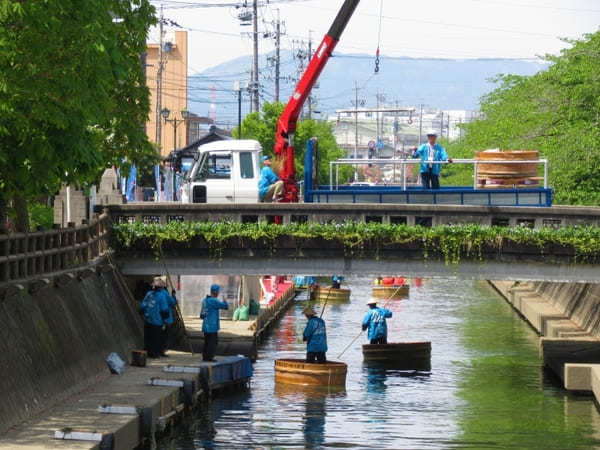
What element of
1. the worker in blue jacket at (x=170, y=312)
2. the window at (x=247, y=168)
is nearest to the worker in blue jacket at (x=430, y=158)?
the window at (x=247, y=168)

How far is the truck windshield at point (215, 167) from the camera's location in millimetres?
43625

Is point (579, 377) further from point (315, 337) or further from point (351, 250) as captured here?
point (315, 337)

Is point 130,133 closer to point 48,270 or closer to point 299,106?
point 48,270

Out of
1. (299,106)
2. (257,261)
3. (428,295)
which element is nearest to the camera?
(257,261)

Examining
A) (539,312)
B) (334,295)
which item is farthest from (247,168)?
(334,295)

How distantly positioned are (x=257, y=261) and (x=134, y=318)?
13.0ft

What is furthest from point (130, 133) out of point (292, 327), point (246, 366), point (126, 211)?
point (292, 327)

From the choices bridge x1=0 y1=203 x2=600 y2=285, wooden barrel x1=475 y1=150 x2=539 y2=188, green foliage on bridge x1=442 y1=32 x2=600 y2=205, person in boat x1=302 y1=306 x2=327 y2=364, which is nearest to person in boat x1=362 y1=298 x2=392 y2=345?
bridge x1=0 y1=203 x2=600 y2=285

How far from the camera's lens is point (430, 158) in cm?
4009

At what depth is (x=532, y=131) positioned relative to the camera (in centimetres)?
6881

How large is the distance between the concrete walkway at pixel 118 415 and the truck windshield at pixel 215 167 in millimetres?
11114

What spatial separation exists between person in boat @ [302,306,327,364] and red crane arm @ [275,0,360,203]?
7.40 meters

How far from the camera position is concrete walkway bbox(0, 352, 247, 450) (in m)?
22.5

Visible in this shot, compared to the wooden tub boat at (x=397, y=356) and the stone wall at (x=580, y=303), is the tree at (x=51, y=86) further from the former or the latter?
the stone wall at (x=580, y=303)
